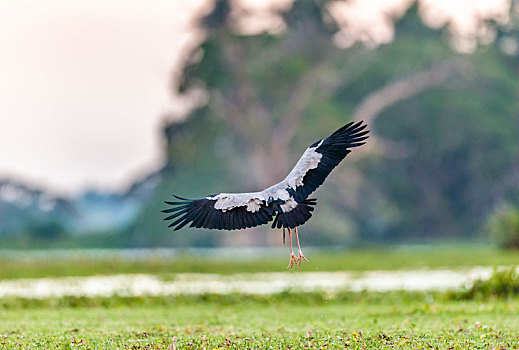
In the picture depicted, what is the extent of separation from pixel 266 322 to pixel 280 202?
2.80m

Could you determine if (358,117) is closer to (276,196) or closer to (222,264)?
(222,264)

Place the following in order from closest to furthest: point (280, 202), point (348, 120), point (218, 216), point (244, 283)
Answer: point (280, 202), point (218, 216), point (244, 283), point (348, 120)

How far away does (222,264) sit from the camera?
23.3m

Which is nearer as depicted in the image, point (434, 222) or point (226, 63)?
point (226, 63)

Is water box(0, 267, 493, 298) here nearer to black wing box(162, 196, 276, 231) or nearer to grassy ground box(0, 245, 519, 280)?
grassy ground box(0, 245, 519, 280)

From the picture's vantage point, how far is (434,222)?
41594 mm

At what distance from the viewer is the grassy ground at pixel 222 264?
21.4 meters

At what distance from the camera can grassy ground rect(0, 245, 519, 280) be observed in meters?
21.4

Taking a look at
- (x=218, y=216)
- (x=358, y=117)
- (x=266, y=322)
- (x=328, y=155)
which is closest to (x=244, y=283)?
(x=266, y=322)

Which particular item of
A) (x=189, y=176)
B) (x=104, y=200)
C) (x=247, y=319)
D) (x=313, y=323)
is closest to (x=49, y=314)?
(x=247, y=319)

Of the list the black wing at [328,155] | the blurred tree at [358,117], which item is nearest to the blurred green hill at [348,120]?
the blurred tree at [358,117]

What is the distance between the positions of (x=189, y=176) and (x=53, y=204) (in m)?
8.75

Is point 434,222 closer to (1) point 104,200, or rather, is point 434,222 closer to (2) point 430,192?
(2) point 430,192

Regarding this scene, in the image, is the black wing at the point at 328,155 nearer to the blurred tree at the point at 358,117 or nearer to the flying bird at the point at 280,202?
the flying bird at the point at 280,202
